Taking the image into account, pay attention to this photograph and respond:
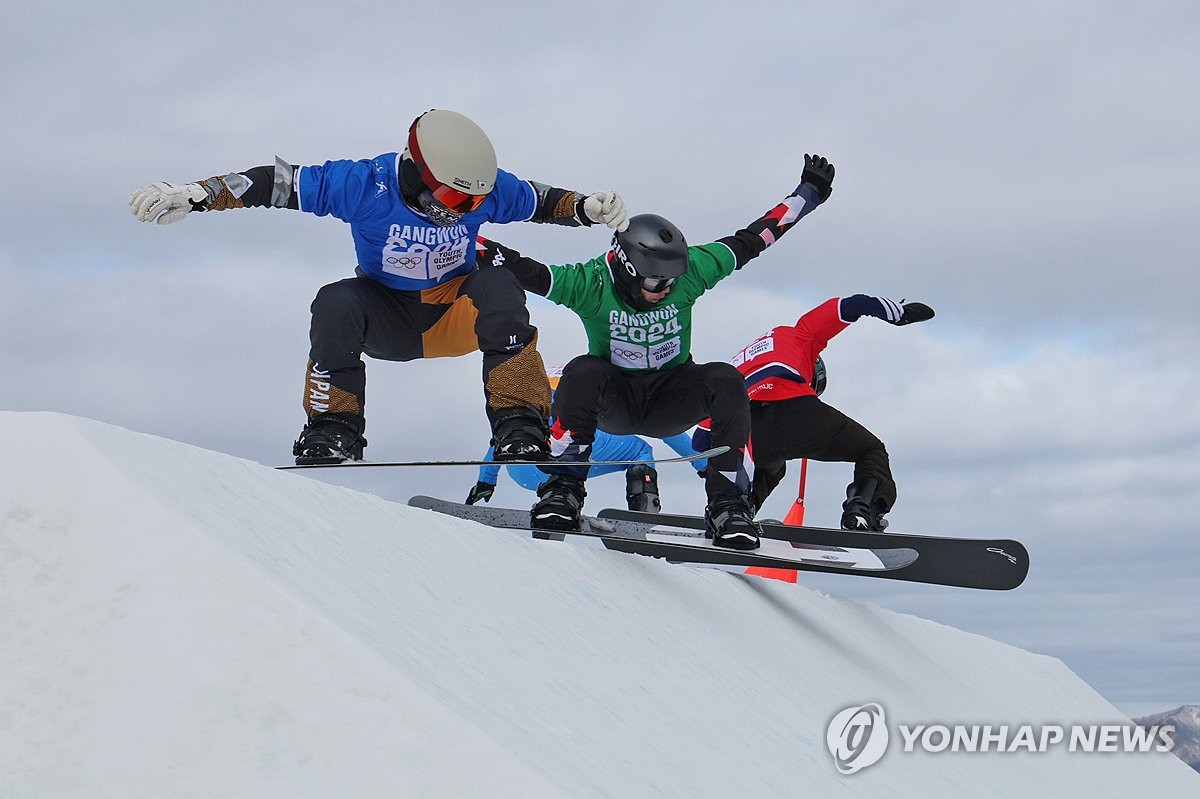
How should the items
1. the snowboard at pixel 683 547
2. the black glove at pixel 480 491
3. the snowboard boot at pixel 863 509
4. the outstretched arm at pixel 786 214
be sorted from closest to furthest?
the snowboard at pixel 683 547, the outstretched arm at pixel 786 214, the snowboard boot at pixel 863 509, the black glove at pixel 480 491

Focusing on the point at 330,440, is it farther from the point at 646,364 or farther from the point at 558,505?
the point at 646,364

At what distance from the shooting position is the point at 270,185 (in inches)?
206

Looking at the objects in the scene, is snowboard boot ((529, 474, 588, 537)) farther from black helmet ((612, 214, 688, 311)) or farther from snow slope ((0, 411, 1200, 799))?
snow slope ((0, 411, 1200, 799))

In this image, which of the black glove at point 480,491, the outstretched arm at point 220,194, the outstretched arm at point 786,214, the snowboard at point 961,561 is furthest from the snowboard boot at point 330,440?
the black glove at point 480,491

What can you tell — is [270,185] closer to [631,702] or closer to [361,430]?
[361,430]

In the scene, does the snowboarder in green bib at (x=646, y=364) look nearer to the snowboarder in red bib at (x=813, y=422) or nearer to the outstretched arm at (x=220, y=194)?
the outstretched arm at (x=220, y=194)

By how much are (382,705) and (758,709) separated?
1.92 m

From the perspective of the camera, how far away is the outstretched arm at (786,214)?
654cm

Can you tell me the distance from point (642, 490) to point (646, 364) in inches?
108

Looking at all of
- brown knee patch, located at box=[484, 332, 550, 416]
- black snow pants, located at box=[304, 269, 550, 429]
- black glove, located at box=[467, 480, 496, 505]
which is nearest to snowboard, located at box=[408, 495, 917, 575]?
brown knee patch, located at box=[484, 332, 550, 416]

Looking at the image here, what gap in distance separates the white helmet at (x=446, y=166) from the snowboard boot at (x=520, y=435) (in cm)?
97

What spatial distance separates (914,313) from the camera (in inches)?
303

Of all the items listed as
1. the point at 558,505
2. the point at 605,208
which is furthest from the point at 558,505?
the point at 605,208

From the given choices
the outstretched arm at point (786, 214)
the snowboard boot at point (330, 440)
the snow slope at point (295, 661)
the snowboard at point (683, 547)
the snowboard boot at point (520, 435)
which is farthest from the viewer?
the outstretched arm at point (786, 214)
